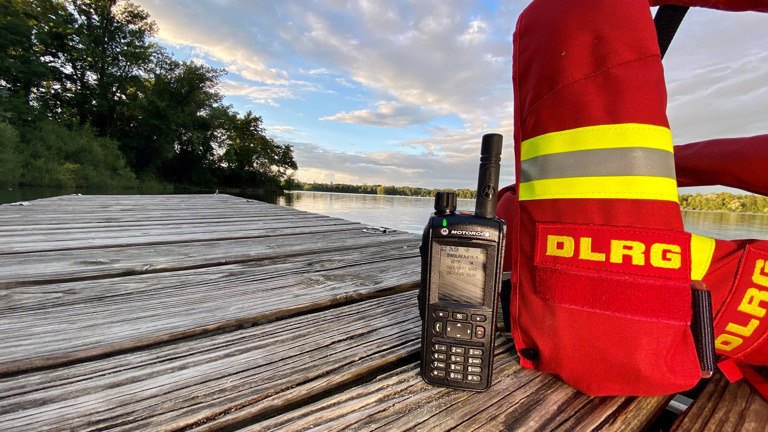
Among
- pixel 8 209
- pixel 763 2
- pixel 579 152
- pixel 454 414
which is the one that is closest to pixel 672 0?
pixel 763 2

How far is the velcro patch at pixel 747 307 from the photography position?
661mm

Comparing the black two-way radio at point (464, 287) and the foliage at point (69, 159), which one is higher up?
the foliage at point (69, 159)

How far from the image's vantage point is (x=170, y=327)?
34.2 inches

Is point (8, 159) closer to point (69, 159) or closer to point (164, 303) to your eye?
point (69, 159)

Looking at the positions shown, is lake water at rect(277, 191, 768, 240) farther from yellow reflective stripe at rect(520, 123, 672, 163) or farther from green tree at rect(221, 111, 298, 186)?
green tree at rect(221, 111, 298, 186)

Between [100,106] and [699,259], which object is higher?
[100,106]

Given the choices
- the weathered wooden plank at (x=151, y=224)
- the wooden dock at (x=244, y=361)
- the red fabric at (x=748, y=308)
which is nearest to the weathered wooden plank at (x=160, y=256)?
the wooden dock at (x=244, y=361)

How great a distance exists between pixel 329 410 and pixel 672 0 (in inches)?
50.1

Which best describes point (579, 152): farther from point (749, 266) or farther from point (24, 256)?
point (24, 256)

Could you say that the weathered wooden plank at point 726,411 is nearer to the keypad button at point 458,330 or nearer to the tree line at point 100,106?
the keypad button at point 458,330

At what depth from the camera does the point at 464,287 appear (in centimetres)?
71

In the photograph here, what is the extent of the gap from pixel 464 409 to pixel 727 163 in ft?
3.07

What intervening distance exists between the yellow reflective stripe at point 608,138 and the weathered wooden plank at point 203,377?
23.8 inches

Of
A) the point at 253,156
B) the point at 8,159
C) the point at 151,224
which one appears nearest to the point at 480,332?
the point at 151,224
